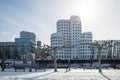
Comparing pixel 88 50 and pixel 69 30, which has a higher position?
pixel 69 30

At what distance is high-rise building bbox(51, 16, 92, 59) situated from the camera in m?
174

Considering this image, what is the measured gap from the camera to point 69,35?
18488 centimetres

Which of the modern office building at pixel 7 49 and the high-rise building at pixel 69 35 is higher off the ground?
the high-rise building at pixel 69 35

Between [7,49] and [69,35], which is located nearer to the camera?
[7,49]

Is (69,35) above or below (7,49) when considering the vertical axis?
above

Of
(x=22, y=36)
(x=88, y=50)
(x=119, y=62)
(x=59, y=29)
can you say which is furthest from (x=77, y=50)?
(x=119, y=62)

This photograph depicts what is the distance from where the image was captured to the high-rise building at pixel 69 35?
174 meters

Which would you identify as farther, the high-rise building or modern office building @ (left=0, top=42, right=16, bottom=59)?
the high-rise building

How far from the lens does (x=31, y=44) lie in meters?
168

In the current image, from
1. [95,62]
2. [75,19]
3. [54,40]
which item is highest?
[75,19]

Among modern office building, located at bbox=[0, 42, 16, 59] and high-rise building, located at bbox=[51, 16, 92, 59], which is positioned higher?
high-rise building, located at bbox=[51, 16, 92, 59]

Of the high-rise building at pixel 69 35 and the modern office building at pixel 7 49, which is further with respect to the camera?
the high-rise building at pixel 69 35

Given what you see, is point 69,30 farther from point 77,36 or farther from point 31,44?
point 31,44

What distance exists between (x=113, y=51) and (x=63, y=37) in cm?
3690
